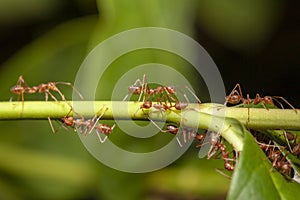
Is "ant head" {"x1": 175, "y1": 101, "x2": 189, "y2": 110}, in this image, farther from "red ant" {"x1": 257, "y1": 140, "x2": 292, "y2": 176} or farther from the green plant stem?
"red ant" {"x1": 257, "y1": 140, "x2": 292, "y2": 176}

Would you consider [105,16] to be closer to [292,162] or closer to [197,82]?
[197,82]

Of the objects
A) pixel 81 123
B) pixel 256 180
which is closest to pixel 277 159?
pixel 256 180

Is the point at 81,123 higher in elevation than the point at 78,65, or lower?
lower

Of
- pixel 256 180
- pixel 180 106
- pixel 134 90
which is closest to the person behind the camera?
pixel 256 180

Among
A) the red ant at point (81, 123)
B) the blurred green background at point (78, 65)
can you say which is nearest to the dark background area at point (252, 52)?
the blurred green background at point (78, 65)

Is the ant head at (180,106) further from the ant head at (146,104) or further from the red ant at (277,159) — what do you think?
the red ant at (277,159)

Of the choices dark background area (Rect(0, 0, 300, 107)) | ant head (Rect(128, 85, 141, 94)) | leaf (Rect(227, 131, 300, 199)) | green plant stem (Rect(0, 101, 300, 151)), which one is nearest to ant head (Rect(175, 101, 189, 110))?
green plant stem (Rect(0, 101, 300, 151))

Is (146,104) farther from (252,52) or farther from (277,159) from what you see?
(252,52)

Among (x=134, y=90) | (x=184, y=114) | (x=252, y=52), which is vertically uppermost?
(x=252, y=52)
